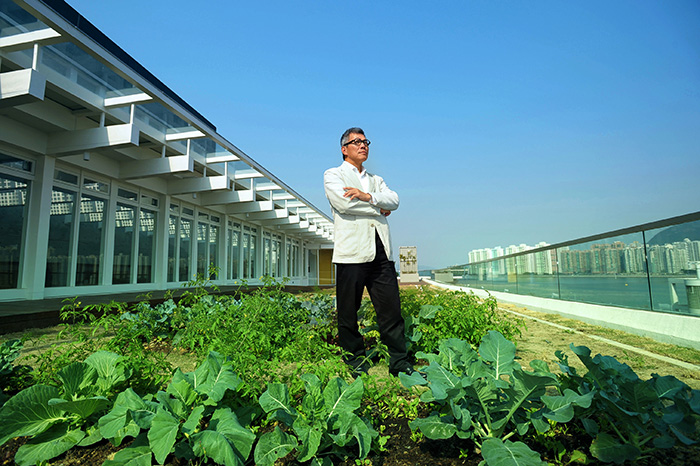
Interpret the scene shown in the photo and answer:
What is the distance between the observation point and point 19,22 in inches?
239

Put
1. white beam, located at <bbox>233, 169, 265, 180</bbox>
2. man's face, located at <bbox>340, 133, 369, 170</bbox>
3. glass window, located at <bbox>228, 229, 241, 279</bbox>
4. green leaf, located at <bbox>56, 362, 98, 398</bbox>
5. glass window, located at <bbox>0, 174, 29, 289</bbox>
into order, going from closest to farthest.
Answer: green leaf, located at <bbox>56, 362, 98, 398</bbox> → man's face, located at <bbox>340, 133, 369, 170</bbox> → glass window, located at <bbox>0, 174, 29, 289</bbox> → white beam, located at <bbox>233, 169, 265, 180</bbox> → glass window, located at <bbox>228, 229, 241, 279</bbox>

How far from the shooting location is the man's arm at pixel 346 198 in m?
2.51

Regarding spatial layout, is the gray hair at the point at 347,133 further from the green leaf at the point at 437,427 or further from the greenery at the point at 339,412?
the green leaf at the point at 437,427

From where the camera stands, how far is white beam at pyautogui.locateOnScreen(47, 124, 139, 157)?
25.6ft

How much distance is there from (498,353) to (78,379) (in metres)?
1.76

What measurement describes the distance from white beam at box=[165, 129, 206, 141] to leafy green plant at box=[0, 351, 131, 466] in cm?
914

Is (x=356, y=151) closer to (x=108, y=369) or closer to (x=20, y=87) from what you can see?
(x=108, y=369)

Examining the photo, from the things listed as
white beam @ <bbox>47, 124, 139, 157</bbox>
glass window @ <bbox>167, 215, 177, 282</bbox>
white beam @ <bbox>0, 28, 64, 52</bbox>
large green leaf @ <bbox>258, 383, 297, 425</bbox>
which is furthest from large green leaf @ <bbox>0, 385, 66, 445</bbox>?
glass window @ <bbox>167, 215, 177, 282</bbox>

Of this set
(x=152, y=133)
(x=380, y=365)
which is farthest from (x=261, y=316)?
(x=152, y=133)

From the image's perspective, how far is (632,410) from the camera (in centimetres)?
127

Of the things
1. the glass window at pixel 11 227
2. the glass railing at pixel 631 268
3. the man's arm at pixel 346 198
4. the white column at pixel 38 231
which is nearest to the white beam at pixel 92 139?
the white column at pixel 38 231

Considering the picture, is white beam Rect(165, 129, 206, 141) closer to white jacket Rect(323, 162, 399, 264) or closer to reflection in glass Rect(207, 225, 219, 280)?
reflection in glass Rect(207, 225, 219, 280)

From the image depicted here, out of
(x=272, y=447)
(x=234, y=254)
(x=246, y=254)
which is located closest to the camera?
(x=272, y=447)

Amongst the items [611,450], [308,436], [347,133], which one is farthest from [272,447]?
[347,133]
